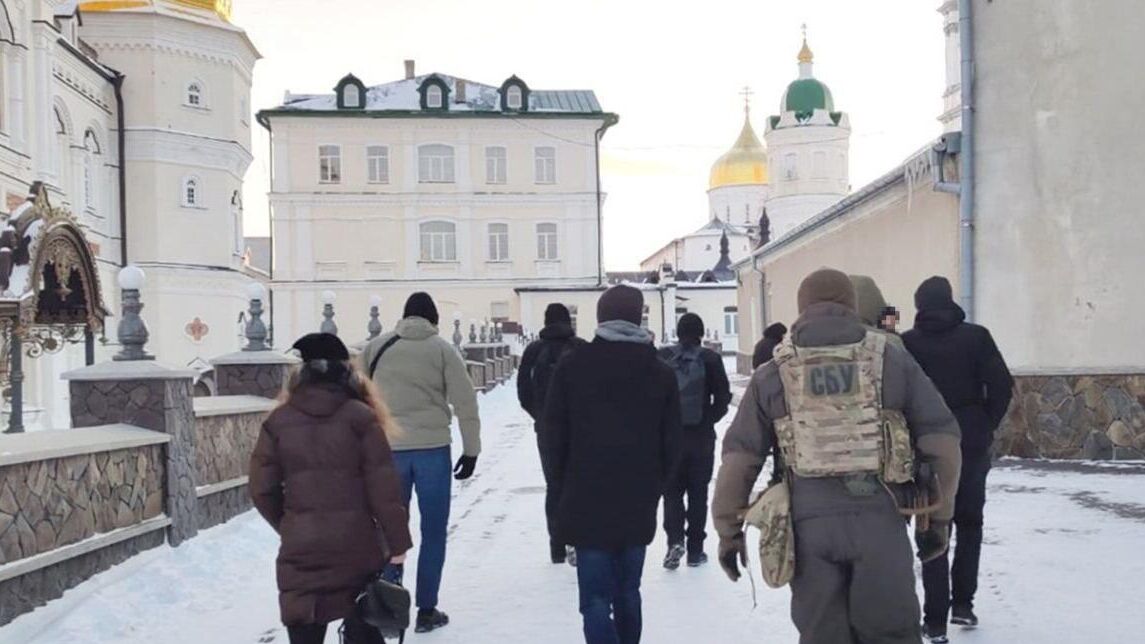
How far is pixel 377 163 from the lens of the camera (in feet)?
171

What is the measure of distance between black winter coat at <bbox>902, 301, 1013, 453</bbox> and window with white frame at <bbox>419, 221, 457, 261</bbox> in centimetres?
4695

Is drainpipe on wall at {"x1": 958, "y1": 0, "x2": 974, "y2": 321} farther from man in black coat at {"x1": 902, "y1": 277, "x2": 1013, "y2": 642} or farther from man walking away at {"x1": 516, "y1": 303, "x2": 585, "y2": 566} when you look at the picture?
man in black coat at {"x1": 902, "y1": 277, "x2": 1013, "y2": 642}

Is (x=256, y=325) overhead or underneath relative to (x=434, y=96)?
underneath

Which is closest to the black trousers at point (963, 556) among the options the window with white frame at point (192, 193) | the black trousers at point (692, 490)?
the black trousers at point (692, 490)

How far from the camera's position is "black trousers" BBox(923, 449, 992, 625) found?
18.6 ft

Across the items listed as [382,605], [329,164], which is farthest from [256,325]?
[329,164]

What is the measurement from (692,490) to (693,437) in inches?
15.0

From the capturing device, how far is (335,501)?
172 inches

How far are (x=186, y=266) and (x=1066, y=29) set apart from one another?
31.9 metres

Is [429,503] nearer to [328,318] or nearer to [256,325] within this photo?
[256,325]

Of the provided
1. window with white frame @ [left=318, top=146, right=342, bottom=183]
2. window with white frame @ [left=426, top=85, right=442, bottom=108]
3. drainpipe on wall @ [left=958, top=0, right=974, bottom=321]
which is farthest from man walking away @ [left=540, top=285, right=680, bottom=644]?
window with white frame @ [left=426, top=85, right=442, bottom=108]

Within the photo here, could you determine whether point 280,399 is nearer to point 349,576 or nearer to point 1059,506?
point 349,576

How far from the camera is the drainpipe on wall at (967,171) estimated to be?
14.0m

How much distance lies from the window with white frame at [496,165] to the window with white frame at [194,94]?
16309mm
